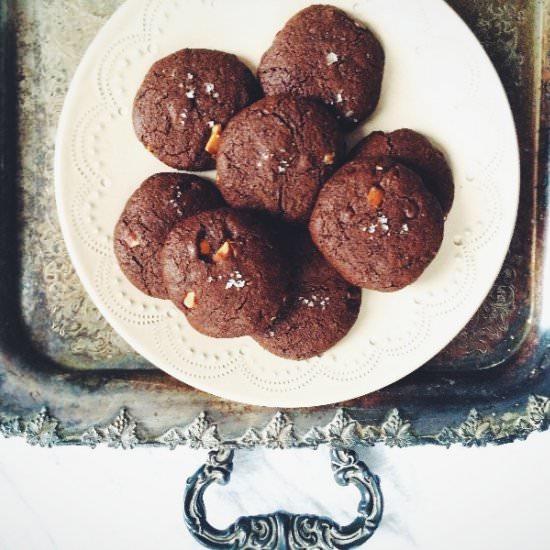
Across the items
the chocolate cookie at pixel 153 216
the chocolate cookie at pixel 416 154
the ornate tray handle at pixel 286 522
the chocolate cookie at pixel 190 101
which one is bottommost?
the ornate tray handle at pixel 286 522

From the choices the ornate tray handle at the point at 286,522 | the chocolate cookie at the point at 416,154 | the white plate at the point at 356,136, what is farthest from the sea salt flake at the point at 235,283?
the ornate tray handle at the point at 286,522

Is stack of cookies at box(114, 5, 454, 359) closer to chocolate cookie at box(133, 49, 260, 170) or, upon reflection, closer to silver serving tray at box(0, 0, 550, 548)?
chocolate cookie at box(133, 49, 260, 170)

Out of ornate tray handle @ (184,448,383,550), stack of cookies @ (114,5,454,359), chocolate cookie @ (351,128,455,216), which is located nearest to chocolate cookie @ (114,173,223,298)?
stack of cookies @ (114,5,454,359)

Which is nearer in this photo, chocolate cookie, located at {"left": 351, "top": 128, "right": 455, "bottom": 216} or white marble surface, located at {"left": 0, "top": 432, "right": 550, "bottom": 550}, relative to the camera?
chocolate cookie, located at {"left": 351, "top": 128, "right": 455, "bottom": 216}

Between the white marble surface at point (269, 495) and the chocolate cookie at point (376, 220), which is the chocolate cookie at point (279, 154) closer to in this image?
the chocolate cookie at point (376, 220)

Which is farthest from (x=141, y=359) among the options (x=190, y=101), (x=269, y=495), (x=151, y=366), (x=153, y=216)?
(x=190, y=101)

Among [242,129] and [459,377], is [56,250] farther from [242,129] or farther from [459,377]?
[459,377]

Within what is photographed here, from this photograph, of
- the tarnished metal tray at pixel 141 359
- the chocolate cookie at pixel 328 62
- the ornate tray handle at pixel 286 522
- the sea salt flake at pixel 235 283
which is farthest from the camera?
the ornate tray handle at pixel 286 522
